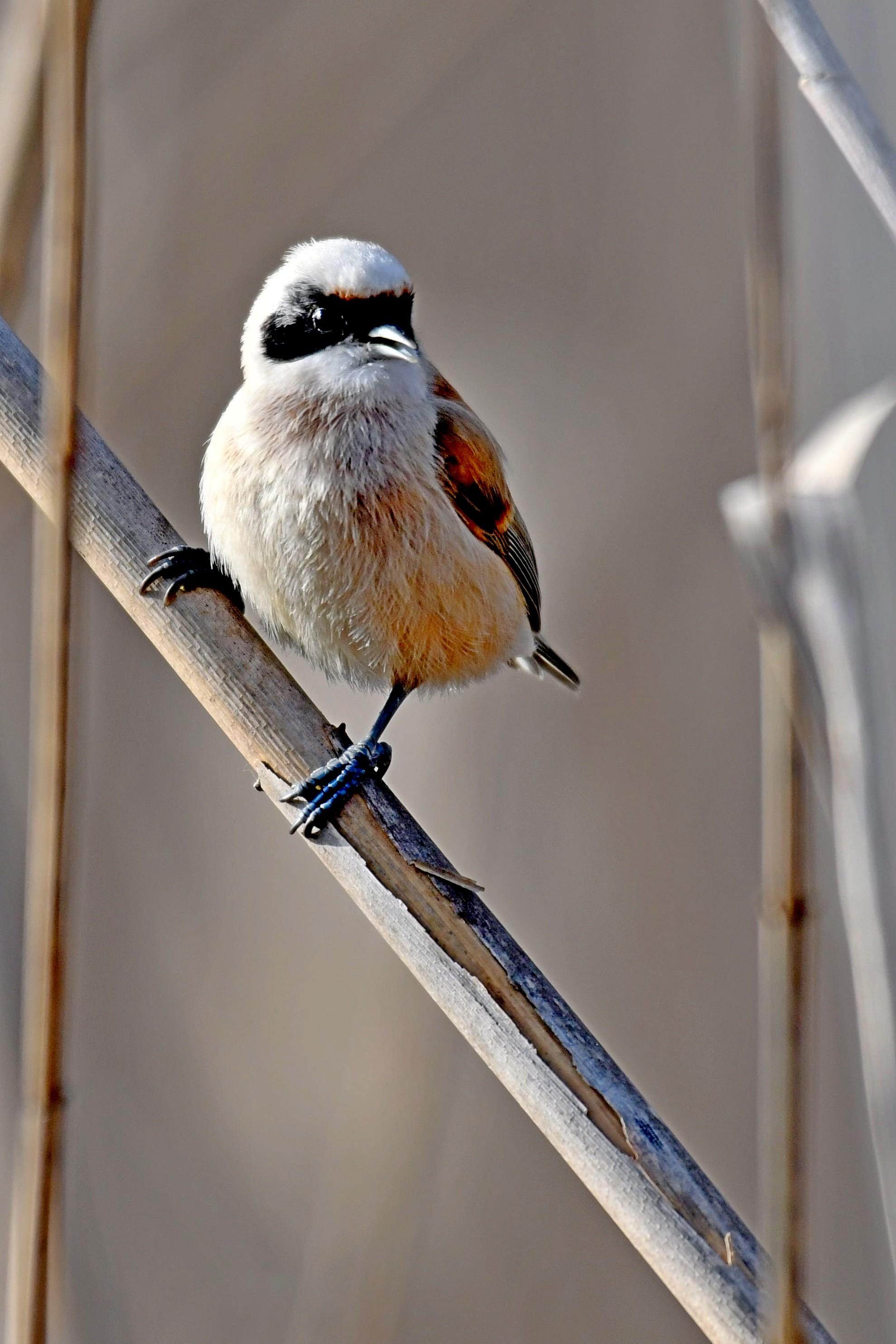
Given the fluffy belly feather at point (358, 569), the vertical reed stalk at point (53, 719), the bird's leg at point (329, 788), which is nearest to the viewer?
the vertical reed stalk at point (53, 719)

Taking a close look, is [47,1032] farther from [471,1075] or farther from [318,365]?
[471,1075]

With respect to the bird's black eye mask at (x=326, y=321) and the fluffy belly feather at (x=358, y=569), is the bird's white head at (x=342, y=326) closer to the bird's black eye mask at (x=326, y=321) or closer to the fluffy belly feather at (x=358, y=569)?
the bird's black eye mask at (x=326, y=321)

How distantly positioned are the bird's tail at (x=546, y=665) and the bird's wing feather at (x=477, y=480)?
203 mm

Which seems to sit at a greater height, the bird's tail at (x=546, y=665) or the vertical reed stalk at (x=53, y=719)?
the vertical reed stalk at (x=53, y=719)

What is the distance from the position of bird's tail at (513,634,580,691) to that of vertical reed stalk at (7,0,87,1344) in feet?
4.79

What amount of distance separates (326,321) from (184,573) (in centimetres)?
64

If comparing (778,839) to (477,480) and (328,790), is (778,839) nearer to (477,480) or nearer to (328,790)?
(328,790)

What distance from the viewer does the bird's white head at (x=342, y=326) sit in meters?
1.94

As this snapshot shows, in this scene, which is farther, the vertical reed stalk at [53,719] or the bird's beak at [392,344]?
the bird's beak at [392,344]

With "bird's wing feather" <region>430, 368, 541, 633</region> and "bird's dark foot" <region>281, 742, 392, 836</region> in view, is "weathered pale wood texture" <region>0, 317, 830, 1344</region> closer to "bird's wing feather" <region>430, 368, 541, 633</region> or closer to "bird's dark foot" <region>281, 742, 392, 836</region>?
"bird's dark foot" <region>281, 742, 392, 836</region>

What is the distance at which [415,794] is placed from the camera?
2.42 metres

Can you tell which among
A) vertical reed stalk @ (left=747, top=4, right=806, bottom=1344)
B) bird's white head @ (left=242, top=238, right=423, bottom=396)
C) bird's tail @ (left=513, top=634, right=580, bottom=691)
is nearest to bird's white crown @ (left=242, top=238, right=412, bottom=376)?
bird's white head @ (left=242, top=238, right=423, bottom=396)

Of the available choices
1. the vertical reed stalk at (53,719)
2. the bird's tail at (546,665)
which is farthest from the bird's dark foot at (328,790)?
the bird's tail at (546,665)

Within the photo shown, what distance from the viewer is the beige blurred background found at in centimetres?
232
